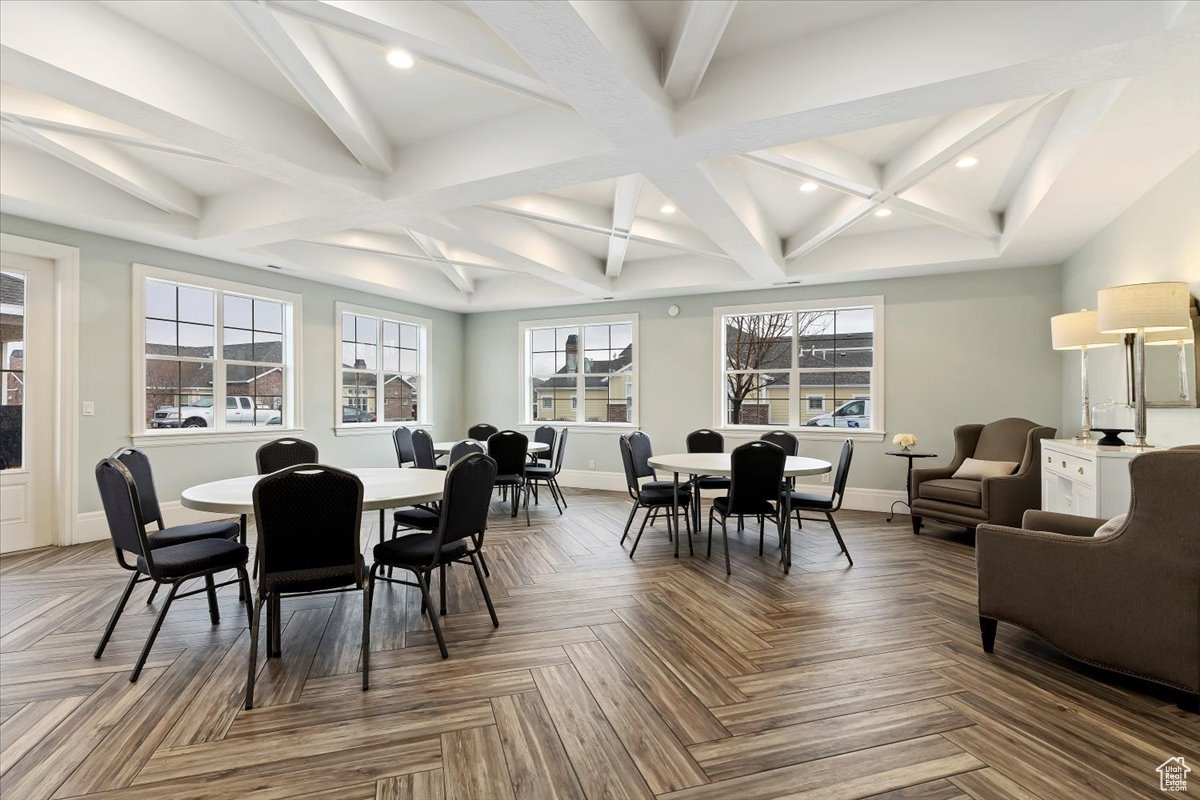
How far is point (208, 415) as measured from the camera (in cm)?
562

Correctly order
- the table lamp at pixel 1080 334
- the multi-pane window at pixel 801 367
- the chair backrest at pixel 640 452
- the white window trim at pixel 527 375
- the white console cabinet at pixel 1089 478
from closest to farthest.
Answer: the white console cabinet at pixel 1089 478, the table lamp at pixel 1080 334, the chair backrest at pixel 640 452, the multi-pane window at pixel 801 367, the white window trim at pixel 527 375

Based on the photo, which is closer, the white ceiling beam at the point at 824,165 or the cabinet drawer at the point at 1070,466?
the cabinet drawer at the point at 1070,466

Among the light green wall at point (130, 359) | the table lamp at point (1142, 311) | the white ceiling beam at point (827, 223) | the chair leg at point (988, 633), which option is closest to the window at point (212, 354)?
the light green wall at point (130, 359)

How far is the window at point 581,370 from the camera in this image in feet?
25.5

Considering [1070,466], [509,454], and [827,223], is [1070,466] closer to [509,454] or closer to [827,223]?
[827,223]

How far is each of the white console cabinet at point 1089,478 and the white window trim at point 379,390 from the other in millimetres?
6977

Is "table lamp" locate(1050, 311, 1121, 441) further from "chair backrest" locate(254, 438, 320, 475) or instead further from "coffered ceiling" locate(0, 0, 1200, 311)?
"chair backrest" locate(254, 438, 320, 475)

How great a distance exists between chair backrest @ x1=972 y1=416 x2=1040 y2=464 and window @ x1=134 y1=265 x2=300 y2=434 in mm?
7240

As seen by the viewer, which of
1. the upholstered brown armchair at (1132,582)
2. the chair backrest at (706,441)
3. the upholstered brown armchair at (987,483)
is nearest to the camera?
the upholstered brown armchair at (1132,582)

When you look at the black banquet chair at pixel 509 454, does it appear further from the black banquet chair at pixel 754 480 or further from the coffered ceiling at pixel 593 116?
the black banquet chair at pixel 754 480

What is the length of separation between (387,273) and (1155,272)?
6944mm

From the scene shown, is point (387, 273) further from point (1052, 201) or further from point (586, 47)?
point (1052, 201)

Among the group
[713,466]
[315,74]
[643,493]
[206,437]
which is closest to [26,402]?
[206,437]

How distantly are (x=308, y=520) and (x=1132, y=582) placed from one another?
334 cm
